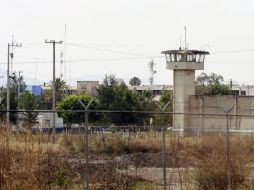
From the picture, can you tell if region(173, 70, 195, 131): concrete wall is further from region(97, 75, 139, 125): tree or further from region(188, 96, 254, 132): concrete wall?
region(97, 75, 139, 125): tree

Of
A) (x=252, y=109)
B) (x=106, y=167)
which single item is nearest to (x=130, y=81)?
(x=252, y=109)

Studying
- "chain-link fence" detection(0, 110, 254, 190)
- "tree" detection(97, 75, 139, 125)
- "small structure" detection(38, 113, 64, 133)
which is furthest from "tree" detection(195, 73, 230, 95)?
"chain-link fence" detection(0, 110, 254, 190)

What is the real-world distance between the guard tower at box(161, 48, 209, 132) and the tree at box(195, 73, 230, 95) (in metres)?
32.6

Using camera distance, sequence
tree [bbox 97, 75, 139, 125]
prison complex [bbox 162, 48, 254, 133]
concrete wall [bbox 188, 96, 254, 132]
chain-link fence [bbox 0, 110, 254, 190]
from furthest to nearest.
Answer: tree [bbox 97, 75, 139, 125] → prison complex [bbox 162, 48, 254, 133] → concrete wall [bbox 188, 96, 254, 132] → chain-link fence [bbox 0, 110, 254, 190]

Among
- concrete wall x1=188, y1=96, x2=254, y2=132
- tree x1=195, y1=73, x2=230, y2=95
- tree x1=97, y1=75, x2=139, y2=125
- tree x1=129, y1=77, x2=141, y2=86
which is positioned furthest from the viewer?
tree x1=129, y1=77, x2=141, y2=86

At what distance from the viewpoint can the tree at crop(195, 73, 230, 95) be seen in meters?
100

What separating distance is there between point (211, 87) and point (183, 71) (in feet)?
131

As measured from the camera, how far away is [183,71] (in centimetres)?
6456

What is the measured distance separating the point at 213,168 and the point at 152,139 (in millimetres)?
9974

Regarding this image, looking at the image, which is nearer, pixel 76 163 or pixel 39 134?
pixel 39 134

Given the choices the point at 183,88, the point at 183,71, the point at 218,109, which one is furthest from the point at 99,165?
the point at 183,71

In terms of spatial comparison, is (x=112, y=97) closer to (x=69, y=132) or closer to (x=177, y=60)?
(x=177, y=60)

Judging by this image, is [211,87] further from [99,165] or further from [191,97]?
[99,165]

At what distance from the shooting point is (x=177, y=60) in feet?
214
